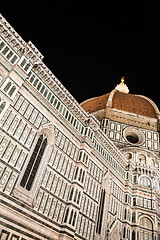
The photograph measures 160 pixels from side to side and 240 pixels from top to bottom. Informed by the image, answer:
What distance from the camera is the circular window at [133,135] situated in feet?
120

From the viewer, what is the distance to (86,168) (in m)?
21.0

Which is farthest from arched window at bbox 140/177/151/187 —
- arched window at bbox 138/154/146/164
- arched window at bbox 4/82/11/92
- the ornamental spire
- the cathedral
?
the ornamental spire

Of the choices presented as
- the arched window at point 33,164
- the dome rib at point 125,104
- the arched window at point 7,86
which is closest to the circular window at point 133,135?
the dome rib at point 125,104

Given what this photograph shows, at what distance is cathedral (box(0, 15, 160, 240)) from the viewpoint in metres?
15.1

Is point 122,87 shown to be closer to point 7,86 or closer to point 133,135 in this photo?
point 133,135

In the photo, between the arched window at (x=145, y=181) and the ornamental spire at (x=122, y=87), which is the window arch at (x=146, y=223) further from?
the ornamental spire at (x=122, y=87)

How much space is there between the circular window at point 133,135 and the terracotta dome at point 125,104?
466cm

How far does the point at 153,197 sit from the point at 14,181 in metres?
17.9

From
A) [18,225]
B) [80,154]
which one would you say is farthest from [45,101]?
[18,225]

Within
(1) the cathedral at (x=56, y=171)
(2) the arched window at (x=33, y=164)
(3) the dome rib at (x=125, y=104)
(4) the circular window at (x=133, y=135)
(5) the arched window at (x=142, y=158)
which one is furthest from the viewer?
(3) the dome rib at (x=125, y=104)

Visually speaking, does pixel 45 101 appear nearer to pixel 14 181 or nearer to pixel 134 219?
pixel 14 181

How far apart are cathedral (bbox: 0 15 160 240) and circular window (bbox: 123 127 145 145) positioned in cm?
723

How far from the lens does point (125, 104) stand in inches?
1676

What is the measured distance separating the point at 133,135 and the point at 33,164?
24.2 m
